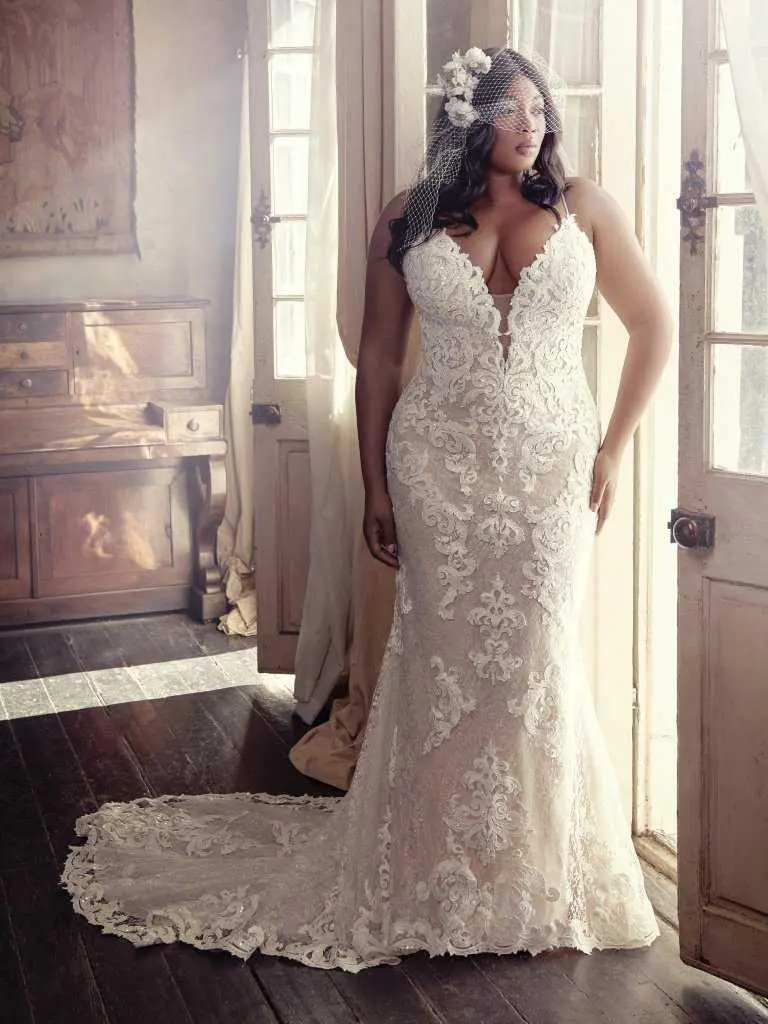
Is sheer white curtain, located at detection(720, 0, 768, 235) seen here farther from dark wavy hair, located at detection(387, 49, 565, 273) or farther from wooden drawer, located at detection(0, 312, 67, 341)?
wooden drawer, located at detection(0, 312, 67, 341)

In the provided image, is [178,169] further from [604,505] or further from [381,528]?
[604,505]

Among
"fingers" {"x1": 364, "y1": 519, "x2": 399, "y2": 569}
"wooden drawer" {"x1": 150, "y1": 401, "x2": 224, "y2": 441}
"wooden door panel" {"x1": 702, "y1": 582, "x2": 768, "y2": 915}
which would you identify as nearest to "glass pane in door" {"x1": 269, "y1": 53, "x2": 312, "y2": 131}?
"wooden drawer" {"x1": 150, "y1": 401, "x2": 224, "y2": 441}

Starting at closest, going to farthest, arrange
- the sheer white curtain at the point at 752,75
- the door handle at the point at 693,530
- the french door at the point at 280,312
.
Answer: the sheer white curtain at the point at 752,75
the door handle at the point at 693,530
the french door at the point at 280,312

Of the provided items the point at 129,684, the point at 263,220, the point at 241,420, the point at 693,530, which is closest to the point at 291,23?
the point at 263,220

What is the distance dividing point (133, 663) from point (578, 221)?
2.99 metres

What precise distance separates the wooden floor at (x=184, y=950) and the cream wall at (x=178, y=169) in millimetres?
1839

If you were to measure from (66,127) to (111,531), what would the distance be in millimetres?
1727

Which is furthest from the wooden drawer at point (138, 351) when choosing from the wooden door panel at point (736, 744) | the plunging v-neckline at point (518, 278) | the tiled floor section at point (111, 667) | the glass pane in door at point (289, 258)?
the wooden door panel at point (736, 744)

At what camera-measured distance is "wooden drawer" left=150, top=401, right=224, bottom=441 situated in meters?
5.57

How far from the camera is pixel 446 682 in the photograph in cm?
290

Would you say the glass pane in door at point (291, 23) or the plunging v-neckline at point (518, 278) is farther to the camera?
the glass pane in door at point (291, 23)

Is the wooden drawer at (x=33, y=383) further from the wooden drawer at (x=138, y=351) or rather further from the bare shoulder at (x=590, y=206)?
the bare shoulder at (x=590, y=206)

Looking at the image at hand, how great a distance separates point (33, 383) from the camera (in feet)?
18.6

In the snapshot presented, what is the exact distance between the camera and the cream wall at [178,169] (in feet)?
19.5
